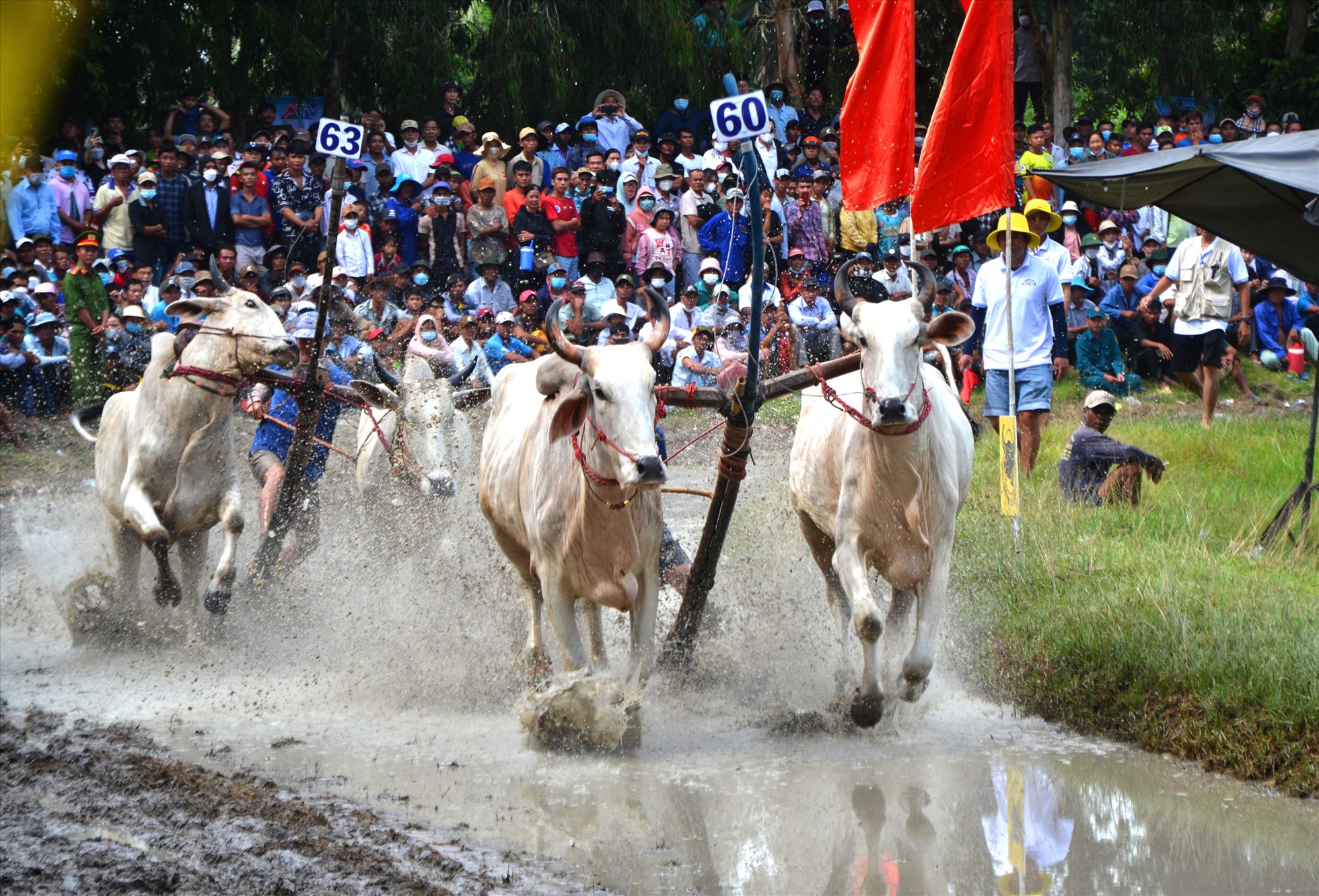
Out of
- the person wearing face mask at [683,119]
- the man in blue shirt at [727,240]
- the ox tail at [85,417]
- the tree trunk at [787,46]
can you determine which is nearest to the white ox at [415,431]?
the ox tail at [85,417]

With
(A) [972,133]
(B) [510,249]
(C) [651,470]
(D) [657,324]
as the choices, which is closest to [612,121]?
(B) [510,249]

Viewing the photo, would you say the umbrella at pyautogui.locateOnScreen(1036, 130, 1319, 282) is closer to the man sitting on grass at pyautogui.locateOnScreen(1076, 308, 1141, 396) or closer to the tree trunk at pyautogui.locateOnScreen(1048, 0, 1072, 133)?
the man sitting on grass at pyautogui.locateOnScreen(1076, 308, 1141, 396)

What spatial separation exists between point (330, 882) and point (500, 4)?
15.3m

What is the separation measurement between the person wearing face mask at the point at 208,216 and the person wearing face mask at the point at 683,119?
5645 mm

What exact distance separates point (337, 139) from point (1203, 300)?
937cm

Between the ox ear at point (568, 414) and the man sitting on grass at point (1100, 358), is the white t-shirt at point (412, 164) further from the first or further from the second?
the ox ear at point (568, 414)

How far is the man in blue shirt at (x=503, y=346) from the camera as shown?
1286cm

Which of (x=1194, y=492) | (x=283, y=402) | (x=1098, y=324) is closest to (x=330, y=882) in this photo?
(x=283, y=402)

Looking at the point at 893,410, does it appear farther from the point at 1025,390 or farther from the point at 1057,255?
the point at 1057,255

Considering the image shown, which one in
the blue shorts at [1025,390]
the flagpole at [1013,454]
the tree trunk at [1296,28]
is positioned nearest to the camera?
the flagpole at [1013,454]

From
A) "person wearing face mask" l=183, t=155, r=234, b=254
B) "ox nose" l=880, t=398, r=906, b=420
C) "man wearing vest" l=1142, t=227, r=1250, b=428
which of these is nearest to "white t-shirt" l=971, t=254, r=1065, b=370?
"man wearing vest" l=1142, t=227, r=1250, b=428

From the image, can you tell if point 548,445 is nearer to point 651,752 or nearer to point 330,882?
point 651,752

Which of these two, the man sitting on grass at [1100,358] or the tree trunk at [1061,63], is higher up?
the tree trunk at [1061,63]

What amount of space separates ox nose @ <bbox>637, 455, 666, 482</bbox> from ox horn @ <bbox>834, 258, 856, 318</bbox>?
1.24 meters
